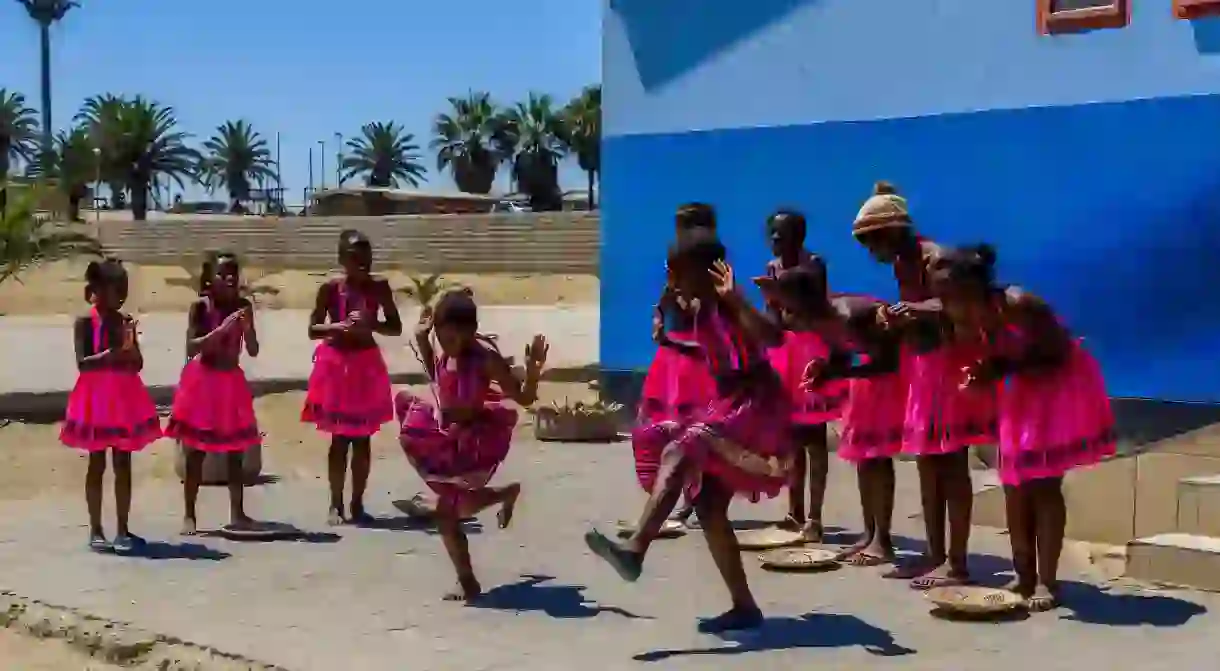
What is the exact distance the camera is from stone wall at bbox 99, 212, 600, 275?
47500mm

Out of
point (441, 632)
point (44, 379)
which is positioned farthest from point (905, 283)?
point (44, 379)

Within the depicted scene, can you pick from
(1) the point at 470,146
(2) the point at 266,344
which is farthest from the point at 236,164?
(2) the point at 266,344

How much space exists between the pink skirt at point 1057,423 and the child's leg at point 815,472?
182cm

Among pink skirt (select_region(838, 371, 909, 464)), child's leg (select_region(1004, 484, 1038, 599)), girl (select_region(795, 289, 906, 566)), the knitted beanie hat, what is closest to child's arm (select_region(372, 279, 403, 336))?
girl (select_region(795, 289, 906, 566))

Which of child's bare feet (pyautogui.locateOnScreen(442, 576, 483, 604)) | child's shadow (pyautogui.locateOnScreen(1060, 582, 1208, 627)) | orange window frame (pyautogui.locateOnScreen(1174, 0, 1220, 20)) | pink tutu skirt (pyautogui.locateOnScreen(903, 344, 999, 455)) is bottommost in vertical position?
child's bare feet (pyautogui.locateOnScreen(442, 576, 483, 604))

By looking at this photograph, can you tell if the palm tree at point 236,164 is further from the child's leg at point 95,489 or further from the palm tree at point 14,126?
the child's leg at point 95,489

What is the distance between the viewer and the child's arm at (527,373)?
6.50 m

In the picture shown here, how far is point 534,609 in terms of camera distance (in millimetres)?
6762

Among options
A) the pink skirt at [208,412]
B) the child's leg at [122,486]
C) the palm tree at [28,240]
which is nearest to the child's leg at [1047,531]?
the pink skirt at [208,412]

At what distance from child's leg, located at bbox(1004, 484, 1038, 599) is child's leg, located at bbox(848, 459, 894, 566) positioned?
0.98 meters

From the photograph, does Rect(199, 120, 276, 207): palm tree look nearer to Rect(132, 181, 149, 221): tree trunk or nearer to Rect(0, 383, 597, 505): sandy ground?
Rect(132, 181, 149, 221): tree trunk

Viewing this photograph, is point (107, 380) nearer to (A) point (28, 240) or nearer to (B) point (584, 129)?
(A) point (28, 240)

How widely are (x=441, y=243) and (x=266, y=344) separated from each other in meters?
24.9

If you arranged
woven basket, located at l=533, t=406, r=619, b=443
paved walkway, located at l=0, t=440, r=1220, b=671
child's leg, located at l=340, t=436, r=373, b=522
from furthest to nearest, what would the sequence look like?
A: woven basket, located at l=533, t=406, r=619, b=443, child's leg, located at l=340, t=436, r=373, b=522, paved walkway, located at l=0, t=440, r=1220, b=671
